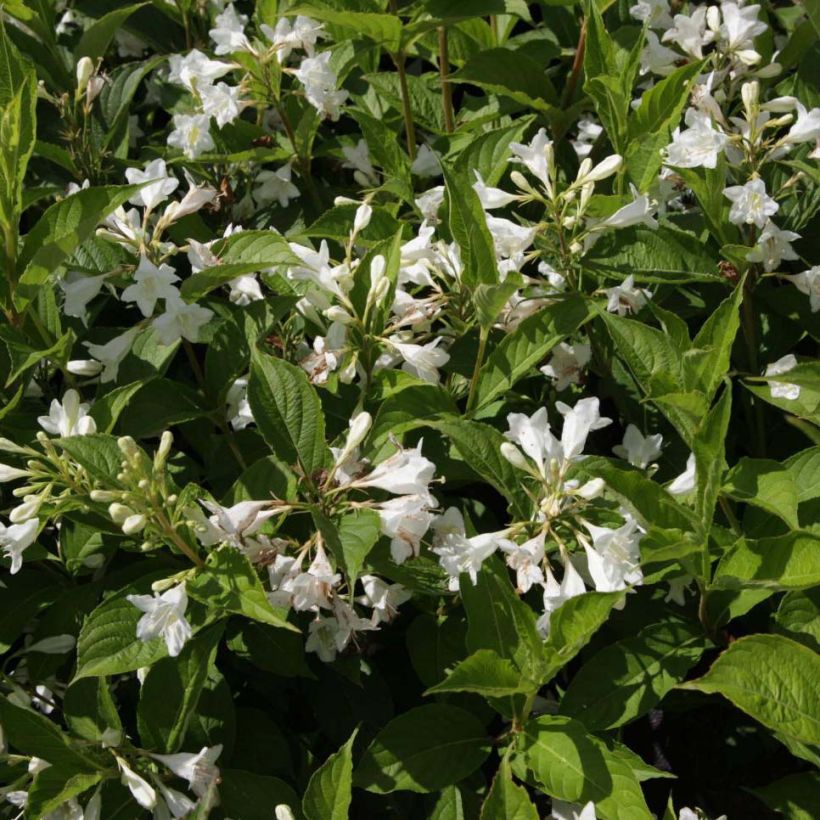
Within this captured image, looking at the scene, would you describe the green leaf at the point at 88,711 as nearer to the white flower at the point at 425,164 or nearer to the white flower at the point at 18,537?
the white flower at the point at 18,537

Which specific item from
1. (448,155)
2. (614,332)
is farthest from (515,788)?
(448,155)

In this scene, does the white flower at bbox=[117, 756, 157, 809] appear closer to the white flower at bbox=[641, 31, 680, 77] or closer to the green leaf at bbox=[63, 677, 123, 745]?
the green leaf at bbox=[63, 677, 123, 745]

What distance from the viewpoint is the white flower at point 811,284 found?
2.83 meters

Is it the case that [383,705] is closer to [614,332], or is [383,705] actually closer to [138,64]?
[614,332]

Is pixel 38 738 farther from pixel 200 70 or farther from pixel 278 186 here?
pixel 200 70

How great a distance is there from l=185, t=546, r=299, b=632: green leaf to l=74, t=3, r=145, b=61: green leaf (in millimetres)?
2027

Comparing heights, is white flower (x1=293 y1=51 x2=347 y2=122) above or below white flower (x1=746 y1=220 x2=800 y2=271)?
above

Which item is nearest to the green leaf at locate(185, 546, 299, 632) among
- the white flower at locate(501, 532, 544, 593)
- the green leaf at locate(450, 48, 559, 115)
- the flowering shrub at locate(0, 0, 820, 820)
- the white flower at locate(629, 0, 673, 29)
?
the flowering shrub at locate(0, 0, 820, 820)

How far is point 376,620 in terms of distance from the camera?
260cm

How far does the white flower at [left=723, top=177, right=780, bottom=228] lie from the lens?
271 cm

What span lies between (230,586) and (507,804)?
76 cm

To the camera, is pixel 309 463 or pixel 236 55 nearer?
pixel 309 463

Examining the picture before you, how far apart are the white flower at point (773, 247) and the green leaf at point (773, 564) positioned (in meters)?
0.87

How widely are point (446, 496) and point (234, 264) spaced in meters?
0.92
